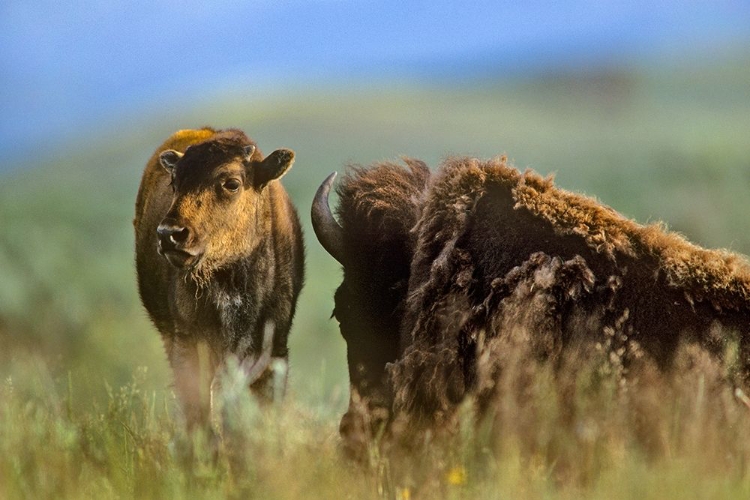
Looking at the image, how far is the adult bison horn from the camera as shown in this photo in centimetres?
609

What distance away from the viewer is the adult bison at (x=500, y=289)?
4941 mm

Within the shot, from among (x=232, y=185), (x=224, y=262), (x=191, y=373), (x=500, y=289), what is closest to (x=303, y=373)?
(x=191, y=373)

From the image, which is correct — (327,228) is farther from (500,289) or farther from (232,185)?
(500,289)

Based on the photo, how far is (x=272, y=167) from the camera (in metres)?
6.97

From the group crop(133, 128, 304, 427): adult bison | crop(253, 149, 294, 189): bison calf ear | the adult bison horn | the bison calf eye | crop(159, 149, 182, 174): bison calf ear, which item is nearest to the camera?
the adult bison horn

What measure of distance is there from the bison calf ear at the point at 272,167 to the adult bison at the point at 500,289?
3.82 feet

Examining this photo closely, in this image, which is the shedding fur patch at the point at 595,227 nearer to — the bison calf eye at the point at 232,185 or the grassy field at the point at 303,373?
the grassy field at the point at 303,373

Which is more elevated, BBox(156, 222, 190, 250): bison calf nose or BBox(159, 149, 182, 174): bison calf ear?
BBox(159, 149, 182, 174): bison calf ear

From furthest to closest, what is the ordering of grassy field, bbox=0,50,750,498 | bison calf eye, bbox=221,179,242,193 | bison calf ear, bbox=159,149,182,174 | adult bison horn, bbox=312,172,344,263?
bison calf ear, bbox=159,149,182,174, bison calf eye, bbox=221,179,242,193, adult bison horn, bbox=312,172,344,263, grassy field, bbox=0,50,750,498

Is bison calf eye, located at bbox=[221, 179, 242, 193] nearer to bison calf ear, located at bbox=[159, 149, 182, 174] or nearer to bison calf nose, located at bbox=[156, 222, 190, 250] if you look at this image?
bison calf ear, located at bbox=[159, 149, 182, 174]

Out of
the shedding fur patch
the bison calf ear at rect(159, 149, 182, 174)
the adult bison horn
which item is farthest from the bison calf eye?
the shedding fur patch

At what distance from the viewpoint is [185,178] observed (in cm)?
656

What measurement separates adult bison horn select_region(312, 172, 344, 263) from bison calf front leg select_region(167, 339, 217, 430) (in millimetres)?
1212

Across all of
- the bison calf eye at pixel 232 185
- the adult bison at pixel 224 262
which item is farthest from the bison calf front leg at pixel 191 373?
the bison calf eye at pixel 232 185
